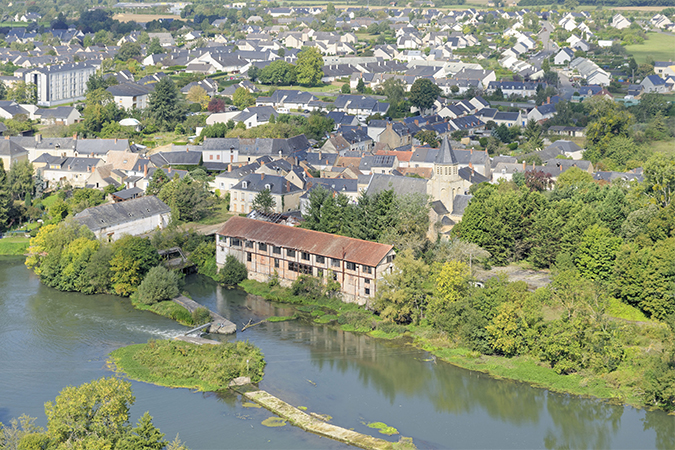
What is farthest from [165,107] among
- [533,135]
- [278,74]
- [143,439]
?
[143,439]

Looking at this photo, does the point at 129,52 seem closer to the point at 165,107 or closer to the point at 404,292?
the point at 165,107

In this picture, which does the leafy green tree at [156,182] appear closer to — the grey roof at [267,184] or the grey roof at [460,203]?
the grey roof at [267,184]

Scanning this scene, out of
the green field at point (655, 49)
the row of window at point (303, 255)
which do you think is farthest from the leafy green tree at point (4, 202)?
the green field at point (655, 49)

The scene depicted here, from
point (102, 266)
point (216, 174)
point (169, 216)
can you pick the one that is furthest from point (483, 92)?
point (102, 266)

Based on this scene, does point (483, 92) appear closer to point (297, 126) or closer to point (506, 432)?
point (297, 126)

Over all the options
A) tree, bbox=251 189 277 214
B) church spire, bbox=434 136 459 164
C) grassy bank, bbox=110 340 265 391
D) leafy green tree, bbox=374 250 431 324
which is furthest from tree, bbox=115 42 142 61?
leafy green tree, bbox=374 250 431 324

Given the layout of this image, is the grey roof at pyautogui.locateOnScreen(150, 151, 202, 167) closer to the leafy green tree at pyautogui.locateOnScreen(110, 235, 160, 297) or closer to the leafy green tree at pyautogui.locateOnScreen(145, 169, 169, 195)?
the leafy green tree at pyautogui.locateOnScreen(145, 169, 169, 195)
